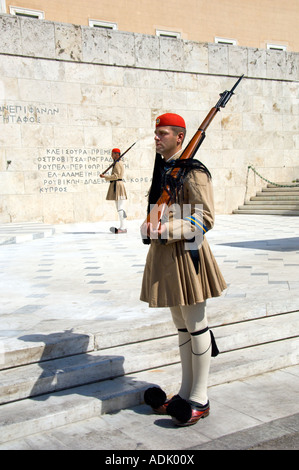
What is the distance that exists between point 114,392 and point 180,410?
537 millimetres

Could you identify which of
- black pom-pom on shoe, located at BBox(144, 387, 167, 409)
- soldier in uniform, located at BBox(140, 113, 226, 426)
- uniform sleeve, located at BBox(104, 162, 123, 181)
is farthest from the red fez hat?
uniform sleeve, located at BBox(104, 162, 123, 181)

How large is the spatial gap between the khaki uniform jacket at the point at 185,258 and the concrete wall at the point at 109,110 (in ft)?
37.2

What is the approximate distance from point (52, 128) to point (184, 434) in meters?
12.3

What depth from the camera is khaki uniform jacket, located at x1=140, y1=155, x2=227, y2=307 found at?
3.01 metres

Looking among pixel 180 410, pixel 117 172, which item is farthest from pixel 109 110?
pixel 180 410

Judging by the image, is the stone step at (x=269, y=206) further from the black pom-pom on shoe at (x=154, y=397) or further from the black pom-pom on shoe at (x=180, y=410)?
the black pom-pom on shoe at (x=180, y=410)

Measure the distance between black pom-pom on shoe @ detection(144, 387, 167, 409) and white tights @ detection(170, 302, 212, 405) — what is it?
0.12 m

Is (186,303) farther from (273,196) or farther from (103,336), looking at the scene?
(273,196)

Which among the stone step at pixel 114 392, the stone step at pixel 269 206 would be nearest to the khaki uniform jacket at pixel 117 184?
the stone step at pixel 269 206

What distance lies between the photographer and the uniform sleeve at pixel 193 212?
2.97 m

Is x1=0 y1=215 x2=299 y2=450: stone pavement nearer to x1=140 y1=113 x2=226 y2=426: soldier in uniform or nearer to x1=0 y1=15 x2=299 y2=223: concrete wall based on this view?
x1=140 y1=113 x2=226 y2=426: soldier in uniform

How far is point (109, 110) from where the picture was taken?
15172 mm

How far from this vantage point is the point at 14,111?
13.7 meters

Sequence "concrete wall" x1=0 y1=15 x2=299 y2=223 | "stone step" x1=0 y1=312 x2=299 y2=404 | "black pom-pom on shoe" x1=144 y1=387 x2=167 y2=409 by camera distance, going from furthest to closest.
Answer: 1. "concrete wall" x1=0 y1=15 x2=299 y2=223
2. "stone step" x1=0 y1=312 x2=299 y2=404
3. "black pom-pom on shoe" x1=144 y1=387 x2=167 y2=409
